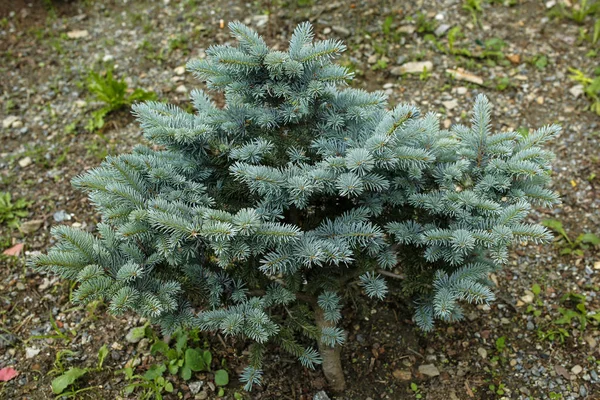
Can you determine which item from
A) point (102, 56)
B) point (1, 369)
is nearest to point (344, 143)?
point (1, 369)

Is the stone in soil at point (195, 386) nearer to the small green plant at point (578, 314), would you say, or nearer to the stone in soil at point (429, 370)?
the stone in soil at point (429, 370)

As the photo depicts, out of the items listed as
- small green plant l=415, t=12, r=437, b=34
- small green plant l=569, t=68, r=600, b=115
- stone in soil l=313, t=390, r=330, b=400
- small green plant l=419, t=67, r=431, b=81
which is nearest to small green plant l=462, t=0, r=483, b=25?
small green plant l=415, t=12, r=437, b=34

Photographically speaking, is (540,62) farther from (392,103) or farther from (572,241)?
(572,241)

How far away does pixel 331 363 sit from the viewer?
3084 mm

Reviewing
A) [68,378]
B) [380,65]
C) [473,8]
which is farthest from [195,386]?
[473,8]

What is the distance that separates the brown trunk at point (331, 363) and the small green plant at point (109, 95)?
105 inches

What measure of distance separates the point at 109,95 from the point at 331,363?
298 cm

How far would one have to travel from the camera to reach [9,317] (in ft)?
11.9

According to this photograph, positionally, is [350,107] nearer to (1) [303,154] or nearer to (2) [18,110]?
(1) [303,154]

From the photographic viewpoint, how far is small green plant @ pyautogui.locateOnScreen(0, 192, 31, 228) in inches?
164

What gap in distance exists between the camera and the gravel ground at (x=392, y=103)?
10.6ft

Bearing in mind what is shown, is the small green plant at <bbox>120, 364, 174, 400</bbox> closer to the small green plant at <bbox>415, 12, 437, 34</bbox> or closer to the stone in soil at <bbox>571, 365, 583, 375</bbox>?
the stone in soil at <bbox>571, 365, 583, 375</bbox>

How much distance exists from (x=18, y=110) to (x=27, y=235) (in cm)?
152

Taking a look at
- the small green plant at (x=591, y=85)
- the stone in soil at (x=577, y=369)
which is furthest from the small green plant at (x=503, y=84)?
the stone in soil at (x=577, y=369)
